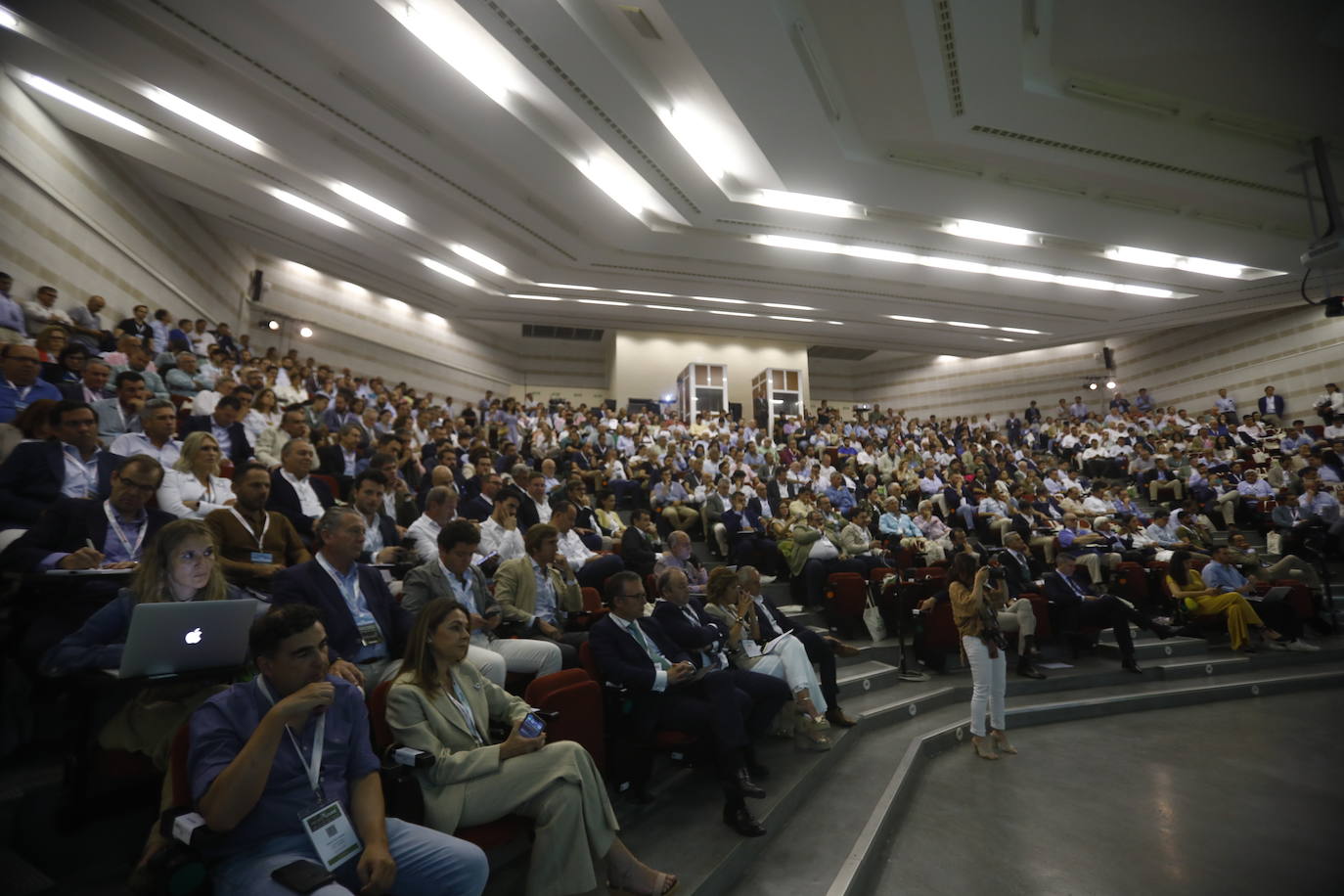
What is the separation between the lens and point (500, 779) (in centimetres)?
179

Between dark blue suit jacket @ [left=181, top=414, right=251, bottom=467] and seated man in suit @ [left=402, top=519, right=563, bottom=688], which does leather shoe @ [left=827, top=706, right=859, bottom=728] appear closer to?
seated man in suit @ [left=402, top=519, right=563, bottom=688]

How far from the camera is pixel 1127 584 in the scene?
6289 mm

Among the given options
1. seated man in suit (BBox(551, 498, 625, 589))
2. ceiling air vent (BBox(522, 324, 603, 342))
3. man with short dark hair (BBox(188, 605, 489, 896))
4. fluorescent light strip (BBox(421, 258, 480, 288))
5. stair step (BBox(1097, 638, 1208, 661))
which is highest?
ceiling air vent (BBox(522, 324, 603, 342))

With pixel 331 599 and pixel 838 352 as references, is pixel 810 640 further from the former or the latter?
pixel 838 352

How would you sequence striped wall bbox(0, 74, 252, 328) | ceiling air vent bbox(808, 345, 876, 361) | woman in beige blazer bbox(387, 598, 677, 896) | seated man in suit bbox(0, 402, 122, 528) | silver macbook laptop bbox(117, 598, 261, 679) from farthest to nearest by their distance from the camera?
ceiling air vent bbox(808, 345, 876, 361)
striped wall bbox(0, 74, 252, 328)
seated man in suit bbox(0, 402, 122, 528)
woman in beige blazer bbox(387, 598, 677, 896)
silver macbook laptop bbox(117, 598, 261, 679)

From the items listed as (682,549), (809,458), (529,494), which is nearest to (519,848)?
(682,549)

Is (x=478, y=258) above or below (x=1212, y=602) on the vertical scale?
above

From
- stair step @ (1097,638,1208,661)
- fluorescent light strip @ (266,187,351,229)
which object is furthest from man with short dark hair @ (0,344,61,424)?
stair step @ (1097,638,1208,661)

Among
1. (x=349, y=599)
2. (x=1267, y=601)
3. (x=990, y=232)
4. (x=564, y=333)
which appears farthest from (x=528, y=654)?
(x=564, y=333)

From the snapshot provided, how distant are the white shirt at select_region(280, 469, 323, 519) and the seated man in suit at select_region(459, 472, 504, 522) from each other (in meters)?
1.14

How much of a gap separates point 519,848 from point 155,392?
17.6ft

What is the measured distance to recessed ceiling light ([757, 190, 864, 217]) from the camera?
8414 millimetres

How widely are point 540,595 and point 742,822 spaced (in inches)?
58.9

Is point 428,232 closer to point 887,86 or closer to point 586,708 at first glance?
point 887,86
